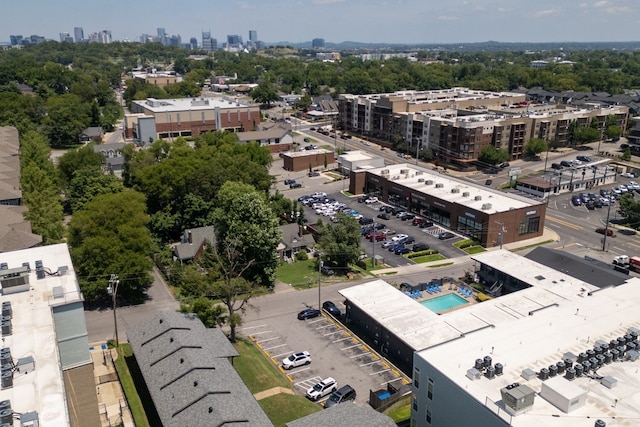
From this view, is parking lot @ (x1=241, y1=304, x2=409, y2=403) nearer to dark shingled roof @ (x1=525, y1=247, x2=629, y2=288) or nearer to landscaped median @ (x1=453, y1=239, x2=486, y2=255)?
landscaped median @ (x1=453, y1=239, x2=486, y2=255)

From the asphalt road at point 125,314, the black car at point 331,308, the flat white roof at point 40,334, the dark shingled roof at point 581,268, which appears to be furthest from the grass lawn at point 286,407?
the dark shingled roof at point 581,268

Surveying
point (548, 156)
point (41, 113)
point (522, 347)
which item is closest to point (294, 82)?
point (41, 113)

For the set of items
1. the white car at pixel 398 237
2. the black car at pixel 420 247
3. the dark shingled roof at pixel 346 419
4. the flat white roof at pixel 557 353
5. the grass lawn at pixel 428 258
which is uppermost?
the flat white roof at pixel 557 353

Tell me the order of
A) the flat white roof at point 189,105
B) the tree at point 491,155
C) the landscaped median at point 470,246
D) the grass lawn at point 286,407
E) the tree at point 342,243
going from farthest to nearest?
the flat white roof at point 189,105, the tree at point 491,155, the landscaped median at point 470,246, the tree at point 342,243, the grass lawn at point 286,407

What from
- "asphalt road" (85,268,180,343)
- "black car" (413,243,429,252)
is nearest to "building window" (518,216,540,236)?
"black car" (413,243,429,252)

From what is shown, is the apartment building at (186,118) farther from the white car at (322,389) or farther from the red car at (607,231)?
the white car at (322,389)

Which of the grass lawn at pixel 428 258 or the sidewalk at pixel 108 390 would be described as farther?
the grass lawn at pixel 428 258

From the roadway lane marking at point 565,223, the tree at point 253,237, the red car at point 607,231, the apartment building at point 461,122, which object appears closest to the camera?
the tree at point 253,237

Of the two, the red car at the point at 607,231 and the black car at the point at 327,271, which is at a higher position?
the red car at the point at 607,231
